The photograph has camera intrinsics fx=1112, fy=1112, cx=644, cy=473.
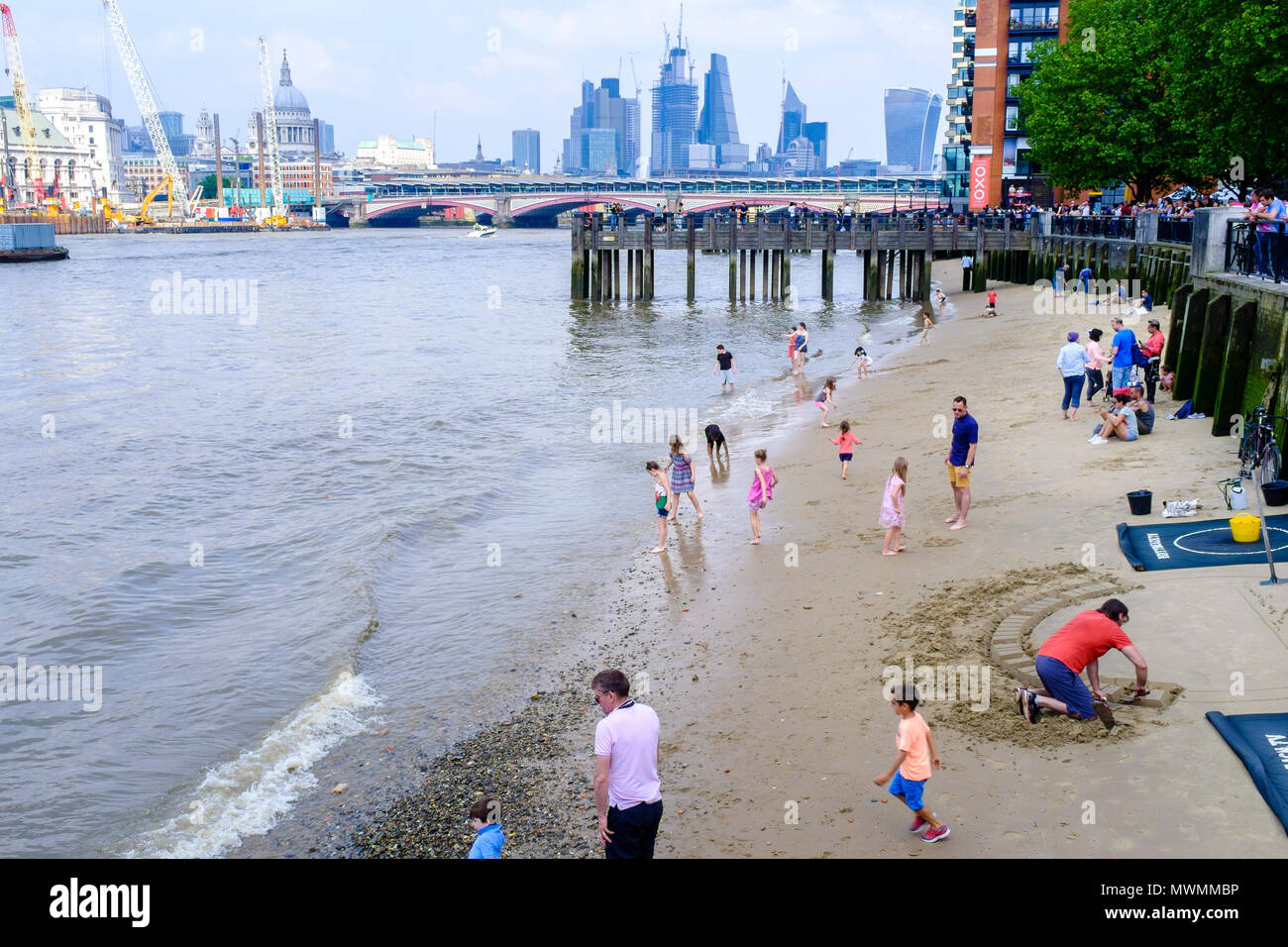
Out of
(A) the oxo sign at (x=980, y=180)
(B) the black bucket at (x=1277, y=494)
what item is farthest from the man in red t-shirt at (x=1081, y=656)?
(A) the oxo sign at (x=980, y=180)

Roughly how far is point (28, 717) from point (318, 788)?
4.07 meters

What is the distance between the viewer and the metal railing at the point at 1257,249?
1761cm

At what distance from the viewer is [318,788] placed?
9812mm

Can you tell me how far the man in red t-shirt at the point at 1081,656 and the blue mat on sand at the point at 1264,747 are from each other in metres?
0.76

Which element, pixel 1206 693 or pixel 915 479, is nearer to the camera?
pixel 1206 693

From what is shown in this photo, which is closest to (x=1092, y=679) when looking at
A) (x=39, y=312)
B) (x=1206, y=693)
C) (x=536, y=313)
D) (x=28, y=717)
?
(x=1206, y=693)

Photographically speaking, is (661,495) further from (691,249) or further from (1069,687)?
(691,249)

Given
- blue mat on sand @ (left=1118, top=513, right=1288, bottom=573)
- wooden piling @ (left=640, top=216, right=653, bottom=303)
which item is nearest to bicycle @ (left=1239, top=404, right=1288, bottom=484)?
blue mat on sand @ (left=1118, top=513, right=1288, bottom=573)

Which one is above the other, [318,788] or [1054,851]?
[1054,851]

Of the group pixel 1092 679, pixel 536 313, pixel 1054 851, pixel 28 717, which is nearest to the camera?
pixel 1054 851

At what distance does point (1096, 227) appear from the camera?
1667 inches

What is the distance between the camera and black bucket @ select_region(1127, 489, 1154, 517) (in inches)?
528

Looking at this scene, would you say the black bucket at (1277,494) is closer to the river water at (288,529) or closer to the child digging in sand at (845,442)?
the child digging in sand at (845,442)
